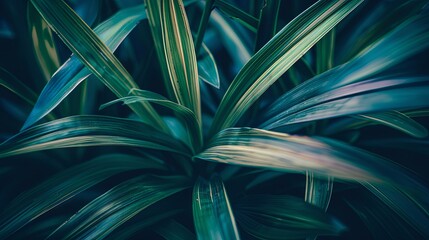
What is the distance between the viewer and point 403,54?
1.39 ft

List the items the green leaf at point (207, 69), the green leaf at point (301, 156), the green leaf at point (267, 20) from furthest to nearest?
the green leaf at point (207, 69), the green leaf at point (267, 20), the green leaf at point (301, 156)

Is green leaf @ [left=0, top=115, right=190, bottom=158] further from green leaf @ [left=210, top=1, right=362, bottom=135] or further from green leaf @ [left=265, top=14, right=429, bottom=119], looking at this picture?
green leaf @ [left=265, top=14, right=429, bottom=119]

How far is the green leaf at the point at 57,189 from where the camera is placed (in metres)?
0.53

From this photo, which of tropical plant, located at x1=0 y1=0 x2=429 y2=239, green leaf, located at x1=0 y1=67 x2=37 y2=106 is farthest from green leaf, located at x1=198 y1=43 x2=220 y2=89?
green leaf, located at x1=0 y1=67 x2=37 y2=106

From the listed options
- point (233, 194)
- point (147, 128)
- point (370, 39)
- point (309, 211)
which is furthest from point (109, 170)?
point (370, 39)

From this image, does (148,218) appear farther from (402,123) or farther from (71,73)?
(402,123)

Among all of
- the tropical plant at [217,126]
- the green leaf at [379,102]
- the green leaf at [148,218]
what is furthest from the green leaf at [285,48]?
the green leaf at [148,218]

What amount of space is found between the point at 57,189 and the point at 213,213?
274mm

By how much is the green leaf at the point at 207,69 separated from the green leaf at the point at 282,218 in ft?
0.77

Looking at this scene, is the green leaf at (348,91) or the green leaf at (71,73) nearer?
the green leaf at (348,91)

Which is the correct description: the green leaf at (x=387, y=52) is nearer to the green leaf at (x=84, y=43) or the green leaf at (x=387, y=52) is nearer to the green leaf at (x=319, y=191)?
the green leaf at (x=319, y=191)

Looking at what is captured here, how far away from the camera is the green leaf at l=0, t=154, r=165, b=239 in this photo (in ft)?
1.73

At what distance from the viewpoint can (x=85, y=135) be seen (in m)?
0.51

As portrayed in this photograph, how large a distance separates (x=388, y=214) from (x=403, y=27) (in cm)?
34
